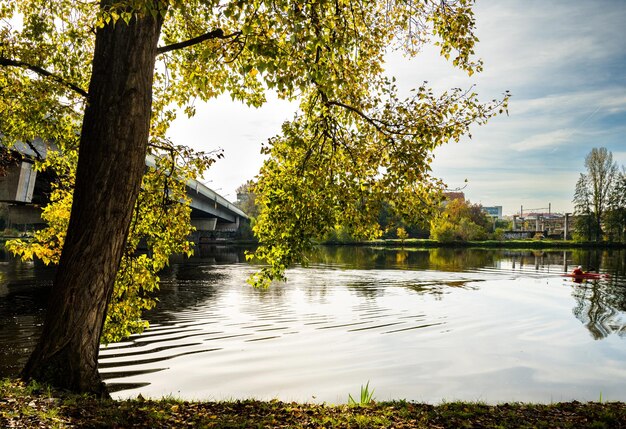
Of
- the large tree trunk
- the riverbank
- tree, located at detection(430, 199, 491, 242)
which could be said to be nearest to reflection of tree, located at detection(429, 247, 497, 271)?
the riverbank

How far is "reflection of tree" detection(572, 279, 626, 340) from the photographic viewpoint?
17578 mm

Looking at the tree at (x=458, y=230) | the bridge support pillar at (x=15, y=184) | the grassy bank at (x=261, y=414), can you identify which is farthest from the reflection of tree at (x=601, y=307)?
the tree at (x=458, y=230)

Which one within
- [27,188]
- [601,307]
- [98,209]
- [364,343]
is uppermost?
[27,188]

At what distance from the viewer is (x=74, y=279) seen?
258 inches

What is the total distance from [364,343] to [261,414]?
8.63 m

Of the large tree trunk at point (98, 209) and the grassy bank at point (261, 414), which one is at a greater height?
the large tree trunk at point (98, 209)

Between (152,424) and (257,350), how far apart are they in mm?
8224

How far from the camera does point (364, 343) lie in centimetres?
1487

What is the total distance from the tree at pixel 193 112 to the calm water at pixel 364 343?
362 cm

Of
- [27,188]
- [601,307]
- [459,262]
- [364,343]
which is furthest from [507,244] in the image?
[27,188]

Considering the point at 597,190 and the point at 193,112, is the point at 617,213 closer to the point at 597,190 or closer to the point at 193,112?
the point at 597,190

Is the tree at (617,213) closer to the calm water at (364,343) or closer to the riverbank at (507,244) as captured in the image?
the riverbank at (507,244)

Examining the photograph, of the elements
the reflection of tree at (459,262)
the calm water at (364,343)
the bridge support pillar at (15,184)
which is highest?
the bridge support pillar at (15,184)

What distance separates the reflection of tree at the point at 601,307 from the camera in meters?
17.6
